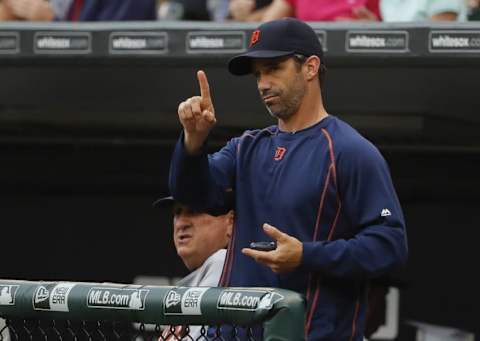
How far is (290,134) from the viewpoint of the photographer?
3.54 m

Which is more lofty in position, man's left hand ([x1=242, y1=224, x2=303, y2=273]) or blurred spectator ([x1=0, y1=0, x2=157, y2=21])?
blurred spectator ([x1=0, y1=0, x2=157, y2=21])

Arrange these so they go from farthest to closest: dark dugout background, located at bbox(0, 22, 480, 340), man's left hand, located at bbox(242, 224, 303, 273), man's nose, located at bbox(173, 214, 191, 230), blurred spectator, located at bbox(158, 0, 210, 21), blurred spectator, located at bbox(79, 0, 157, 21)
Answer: blurred spectator, located at bbox(158, 0, 210, 21), blurred spectator, located at bbox(79, 0, 157, 21), dark dugout background, located at bbox(0, 22, 480, 340), man's nose, located at bbox(173, 214, 191, 230), man's left hand, located at bbox(242, 224, 303, 273)

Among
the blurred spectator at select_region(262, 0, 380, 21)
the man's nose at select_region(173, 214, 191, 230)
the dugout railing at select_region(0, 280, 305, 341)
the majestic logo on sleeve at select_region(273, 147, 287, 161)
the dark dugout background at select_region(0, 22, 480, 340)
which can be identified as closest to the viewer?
the dugout railing at select_region(0, 280, 305, 341)

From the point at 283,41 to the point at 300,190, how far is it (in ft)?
1.35

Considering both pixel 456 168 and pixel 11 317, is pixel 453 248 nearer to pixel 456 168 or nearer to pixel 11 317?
pixel 456 168

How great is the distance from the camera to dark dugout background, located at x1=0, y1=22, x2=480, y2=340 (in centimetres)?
597

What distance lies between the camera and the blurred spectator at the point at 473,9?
21.1ft

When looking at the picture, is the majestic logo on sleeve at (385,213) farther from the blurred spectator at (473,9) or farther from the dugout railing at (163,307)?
the blurred spectator at (473,9)

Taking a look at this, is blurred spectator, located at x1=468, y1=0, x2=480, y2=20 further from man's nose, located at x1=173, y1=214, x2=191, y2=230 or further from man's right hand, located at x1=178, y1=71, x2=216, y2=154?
man's right hand, located at x1=178, y1=71, x2=216, y2=154

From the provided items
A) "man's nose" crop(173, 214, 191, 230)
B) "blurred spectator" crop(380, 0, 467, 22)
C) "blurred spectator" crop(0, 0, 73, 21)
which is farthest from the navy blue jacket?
"blurred spectator" crop(0, 0, 73, 21)

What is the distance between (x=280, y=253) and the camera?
324 cm

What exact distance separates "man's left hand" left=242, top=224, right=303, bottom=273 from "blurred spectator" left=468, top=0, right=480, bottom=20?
135 inches

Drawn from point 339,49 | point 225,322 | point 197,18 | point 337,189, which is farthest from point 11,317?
point 197,18

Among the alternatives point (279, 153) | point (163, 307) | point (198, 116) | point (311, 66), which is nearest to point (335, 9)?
point (311, 66)
